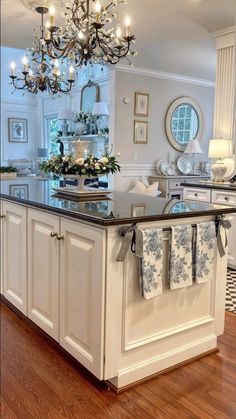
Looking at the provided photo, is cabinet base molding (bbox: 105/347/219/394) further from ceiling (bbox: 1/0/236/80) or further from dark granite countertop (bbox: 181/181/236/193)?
ceiling (bbox: 1/0/236/80)

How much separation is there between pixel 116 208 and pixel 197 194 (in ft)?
8.07

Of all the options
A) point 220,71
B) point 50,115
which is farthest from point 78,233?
point 50,115

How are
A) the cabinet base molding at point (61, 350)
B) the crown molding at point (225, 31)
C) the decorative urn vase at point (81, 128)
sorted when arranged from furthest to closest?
1. the decorative urn vase at point (81, 128)
2. the crown molding at point (225, 31)
3. the cabinet base molding at point (61, 350)

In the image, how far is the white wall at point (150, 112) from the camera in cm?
630

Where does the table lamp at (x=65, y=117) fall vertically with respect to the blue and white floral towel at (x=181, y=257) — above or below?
above

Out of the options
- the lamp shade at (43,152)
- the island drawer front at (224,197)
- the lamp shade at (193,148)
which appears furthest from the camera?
the lamp shade at (43,152)

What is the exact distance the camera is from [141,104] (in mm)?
6520

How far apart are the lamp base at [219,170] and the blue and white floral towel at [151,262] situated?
9.09 ft

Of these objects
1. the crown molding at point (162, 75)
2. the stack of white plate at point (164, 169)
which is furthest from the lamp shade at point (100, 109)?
the stack of white plate at point (164, 169)

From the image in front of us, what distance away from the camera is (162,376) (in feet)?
7.00

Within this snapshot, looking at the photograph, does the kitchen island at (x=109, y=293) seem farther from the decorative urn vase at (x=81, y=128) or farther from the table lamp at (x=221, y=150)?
the decorative urn vase at (x=81, y=128)

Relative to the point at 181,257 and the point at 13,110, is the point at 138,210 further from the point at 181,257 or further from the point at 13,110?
the point at 13,110

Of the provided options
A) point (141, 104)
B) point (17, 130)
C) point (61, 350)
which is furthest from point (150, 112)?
point (61, 350)

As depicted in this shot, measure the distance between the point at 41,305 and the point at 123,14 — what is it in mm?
3155
